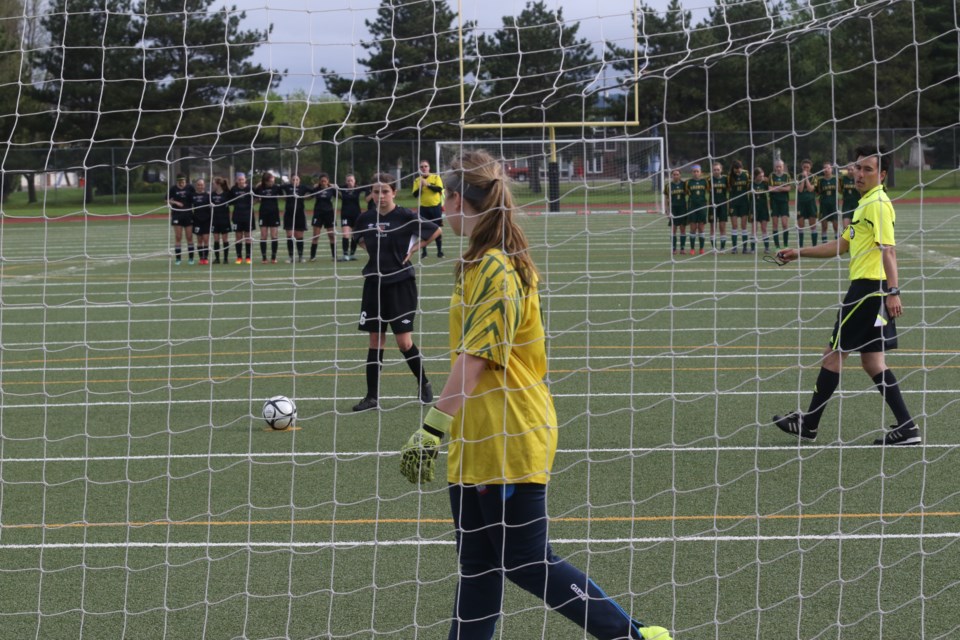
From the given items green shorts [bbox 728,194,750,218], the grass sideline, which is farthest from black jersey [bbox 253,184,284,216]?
the grass sideline

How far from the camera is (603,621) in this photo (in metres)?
3.77

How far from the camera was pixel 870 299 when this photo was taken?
7086mm

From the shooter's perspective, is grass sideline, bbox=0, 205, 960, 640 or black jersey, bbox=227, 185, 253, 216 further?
black jersey, bbox=227, 185, 253, 216

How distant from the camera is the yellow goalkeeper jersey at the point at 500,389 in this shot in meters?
3.57

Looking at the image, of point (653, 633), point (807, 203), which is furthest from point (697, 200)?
point (653, 633)

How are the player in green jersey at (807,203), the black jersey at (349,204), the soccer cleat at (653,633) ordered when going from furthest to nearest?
the player in green jersey at (807,203) < the black jersey at (349,204) < the soccer cleat at (653,633)

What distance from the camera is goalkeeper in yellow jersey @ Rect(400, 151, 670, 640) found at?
359cm

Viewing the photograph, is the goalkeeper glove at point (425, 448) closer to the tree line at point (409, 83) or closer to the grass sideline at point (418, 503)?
the grass sideline at point (418, 503)

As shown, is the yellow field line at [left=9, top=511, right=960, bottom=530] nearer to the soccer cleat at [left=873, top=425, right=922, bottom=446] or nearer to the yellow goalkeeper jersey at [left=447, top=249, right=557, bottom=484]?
the soccer cleat at [left=873, top=425, right=922, bottom=446]

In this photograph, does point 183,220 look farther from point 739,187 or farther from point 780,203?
point 780,203

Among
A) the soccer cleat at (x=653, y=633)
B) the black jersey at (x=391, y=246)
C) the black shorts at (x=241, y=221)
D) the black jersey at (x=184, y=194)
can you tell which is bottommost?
the soccer cleat at (x=653, y=633)

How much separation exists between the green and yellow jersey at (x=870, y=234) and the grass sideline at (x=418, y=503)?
0.83ft

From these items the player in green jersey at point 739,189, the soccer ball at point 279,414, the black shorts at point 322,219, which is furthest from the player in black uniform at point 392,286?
the player in green jersey at point 739,189

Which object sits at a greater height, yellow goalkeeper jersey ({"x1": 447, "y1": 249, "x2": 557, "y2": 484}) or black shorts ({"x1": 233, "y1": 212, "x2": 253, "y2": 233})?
black shorts ({"x1": 233, "y1": 212, "x2": 253, "y2": 233})
